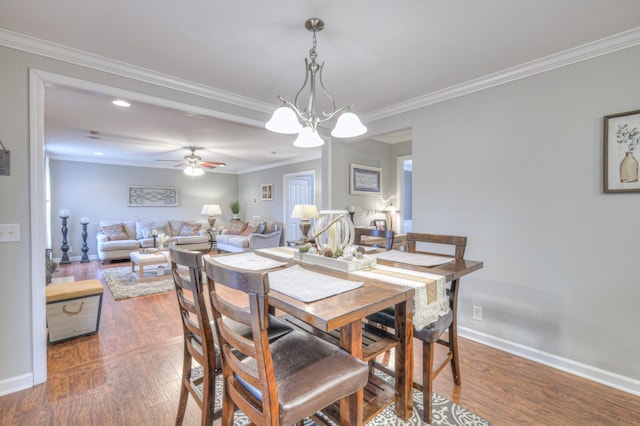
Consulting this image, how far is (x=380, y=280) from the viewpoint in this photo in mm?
1400

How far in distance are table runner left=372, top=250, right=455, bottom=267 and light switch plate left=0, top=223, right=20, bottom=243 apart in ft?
7.89

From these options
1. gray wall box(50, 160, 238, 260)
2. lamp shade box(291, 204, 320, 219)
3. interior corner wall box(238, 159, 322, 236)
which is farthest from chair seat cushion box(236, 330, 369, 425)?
gray wall box(50, 160, 238, 260)

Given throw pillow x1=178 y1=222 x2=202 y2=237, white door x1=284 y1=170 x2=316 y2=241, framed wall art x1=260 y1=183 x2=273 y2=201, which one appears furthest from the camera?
framed wall art x1=260 y1=183 x2=273 y2=201

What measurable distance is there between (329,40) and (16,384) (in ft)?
10.1

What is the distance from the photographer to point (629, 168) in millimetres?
1933

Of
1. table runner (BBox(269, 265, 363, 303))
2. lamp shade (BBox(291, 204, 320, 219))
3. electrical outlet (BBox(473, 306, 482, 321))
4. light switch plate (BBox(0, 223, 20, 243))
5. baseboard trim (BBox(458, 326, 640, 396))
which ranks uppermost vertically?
lamp shade (BBox(291, 204, 320, 219))

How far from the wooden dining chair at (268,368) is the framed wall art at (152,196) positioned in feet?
24.4

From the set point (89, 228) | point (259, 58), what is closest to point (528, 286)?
point (259, 58)

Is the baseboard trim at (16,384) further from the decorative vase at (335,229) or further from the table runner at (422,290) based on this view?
the table runner at (422,290)

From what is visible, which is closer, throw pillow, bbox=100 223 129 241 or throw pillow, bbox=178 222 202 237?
throw pillow, bbox=100 223 129 241

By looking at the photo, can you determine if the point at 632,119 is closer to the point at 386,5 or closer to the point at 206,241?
the point at 386,5

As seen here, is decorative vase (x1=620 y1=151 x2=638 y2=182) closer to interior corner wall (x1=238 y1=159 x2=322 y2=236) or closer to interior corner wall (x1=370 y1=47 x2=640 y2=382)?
interior corner wall (x1=370 y1=47 x2=640 y2=382)

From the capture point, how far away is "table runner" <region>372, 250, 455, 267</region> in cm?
178

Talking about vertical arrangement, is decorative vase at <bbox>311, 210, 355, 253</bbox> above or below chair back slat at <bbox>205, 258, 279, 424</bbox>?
above
